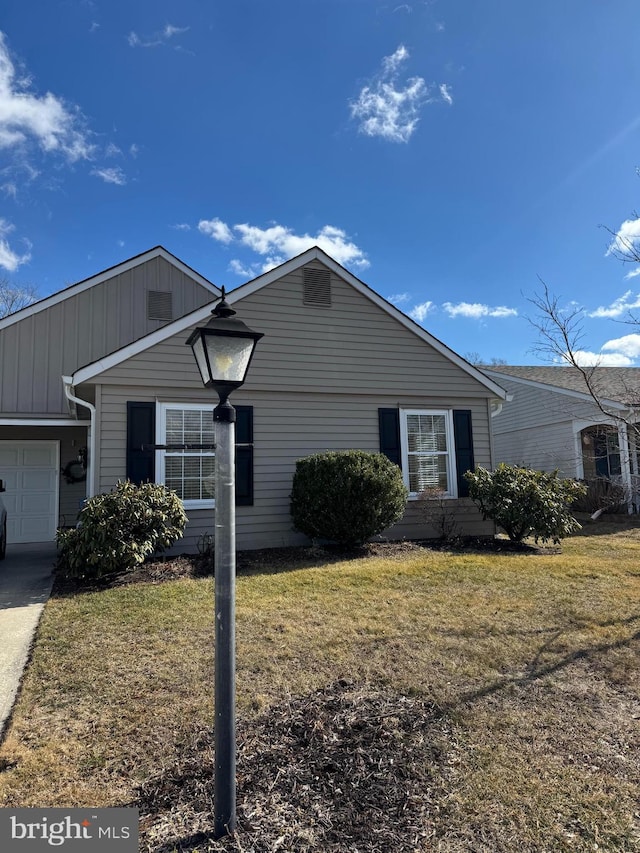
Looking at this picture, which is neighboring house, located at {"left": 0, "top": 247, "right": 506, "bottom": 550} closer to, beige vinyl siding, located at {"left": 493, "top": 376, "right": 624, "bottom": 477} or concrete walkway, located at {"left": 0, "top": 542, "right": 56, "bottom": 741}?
concrete walkway, located at {"left": 0, "top": 542, "right": 56, "bottom": 741}

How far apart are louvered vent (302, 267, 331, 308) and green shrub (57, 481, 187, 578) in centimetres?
448

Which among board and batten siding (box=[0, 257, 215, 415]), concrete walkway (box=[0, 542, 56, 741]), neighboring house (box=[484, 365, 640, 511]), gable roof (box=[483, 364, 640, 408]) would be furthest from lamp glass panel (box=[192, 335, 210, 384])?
gable roof (box=[483, 364, 640, 408])

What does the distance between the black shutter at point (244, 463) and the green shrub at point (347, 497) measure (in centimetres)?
91

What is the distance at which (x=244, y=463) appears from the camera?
828 centimetres

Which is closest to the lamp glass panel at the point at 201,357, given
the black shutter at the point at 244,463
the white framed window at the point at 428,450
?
the black shutter at the point at 244,463

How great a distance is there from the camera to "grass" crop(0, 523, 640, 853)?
220 cm

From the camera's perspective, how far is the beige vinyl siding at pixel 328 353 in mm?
8117

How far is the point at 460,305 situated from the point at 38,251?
1891 cm

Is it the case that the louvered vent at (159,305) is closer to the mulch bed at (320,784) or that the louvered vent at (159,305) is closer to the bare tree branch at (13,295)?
the mulch bed at (320,784)

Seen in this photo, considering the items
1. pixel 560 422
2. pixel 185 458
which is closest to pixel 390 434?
pixel 185 458

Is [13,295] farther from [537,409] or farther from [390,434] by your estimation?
[537,409]

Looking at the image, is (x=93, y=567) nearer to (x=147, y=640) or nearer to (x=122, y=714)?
(x=147, y=640)

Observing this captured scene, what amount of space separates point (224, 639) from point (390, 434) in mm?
7482

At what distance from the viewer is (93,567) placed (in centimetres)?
632
